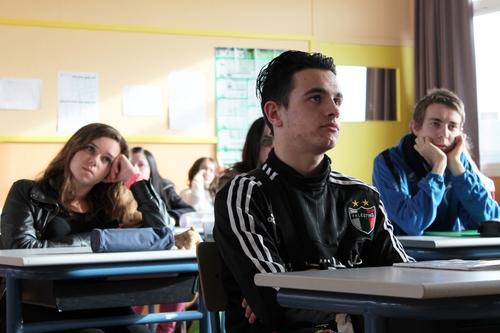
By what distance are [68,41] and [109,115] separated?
0.62m

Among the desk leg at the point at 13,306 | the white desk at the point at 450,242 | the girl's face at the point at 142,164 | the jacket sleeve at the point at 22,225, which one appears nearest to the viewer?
the desk leg at the point at 13,306

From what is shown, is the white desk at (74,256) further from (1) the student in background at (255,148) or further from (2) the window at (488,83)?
(2) the window at (488,83)

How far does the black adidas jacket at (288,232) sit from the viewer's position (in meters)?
1.79

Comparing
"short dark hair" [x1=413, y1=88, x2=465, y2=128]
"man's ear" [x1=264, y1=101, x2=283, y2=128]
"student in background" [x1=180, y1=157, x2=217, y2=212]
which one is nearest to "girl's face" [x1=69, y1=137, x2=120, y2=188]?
"man's ear" [x1=264, y1=101, x2=283, y2=128]

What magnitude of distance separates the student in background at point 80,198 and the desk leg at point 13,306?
42 cm

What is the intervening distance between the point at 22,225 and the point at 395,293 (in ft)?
6.70

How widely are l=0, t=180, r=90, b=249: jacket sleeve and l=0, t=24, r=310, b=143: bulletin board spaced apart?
9.44 feet

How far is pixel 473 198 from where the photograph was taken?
→ 360 centimetres

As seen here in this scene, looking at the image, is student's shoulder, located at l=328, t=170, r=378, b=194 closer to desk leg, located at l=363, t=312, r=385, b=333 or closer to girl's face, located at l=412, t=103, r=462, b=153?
desk leg, located at l=363, t=312, r=385, b=333

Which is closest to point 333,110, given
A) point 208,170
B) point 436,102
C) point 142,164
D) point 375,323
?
point 375,323

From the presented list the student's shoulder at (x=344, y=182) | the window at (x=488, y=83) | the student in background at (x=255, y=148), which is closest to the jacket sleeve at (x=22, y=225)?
the student in background at (x=255, y=148)

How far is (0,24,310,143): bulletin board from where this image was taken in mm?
5875

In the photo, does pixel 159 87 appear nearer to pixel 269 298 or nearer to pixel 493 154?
pixel 493 154

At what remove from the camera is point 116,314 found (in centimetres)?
287
